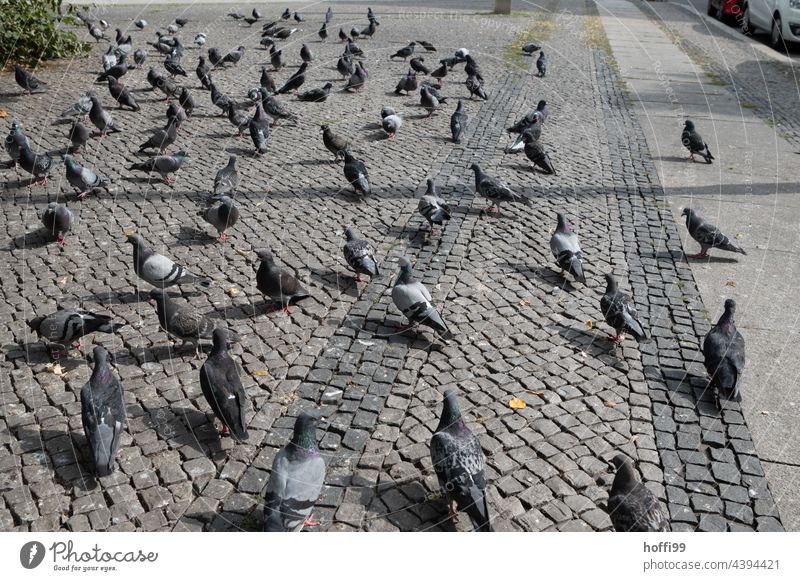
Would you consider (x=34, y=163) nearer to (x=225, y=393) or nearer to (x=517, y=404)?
(x=225, y=393)

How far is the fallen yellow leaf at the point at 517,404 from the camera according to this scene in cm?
589

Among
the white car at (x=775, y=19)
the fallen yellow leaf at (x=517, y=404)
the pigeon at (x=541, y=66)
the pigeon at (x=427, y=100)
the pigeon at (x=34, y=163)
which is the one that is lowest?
the pigeon at (x=34, y=163)

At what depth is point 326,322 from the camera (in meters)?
7.12

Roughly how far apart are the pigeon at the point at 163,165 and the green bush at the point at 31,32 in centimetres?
770

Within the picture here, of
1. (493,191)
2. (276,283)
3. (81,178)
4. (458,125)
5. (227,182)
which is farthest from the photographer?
(458,125)

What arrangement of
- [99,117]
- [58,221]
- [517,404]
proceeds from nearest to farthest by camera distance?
[517,404]
[58,221]
[99,117]

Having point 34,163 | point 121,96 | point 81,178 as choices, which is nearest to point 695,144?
point 81,178

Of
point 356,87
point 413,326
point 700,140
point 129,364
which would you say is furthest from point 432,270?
point 356,87

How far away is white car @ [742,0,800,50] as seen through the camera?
68.0 ft

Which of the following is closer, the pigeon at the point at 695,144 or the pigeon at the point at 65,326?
the pigeon at the point at 65,326

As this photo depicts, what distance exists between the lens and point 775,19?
21.9 metres

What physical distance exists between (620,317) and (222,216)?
4917mm

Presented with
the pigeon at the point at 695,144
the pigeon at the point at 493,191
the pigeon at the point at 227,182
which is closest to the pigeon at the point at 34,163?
the pigeon at the point at 227,182

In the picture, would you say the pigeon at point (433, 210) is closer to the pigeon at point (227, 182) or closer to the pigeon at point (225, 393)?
the pigeon at point (227, 182)
